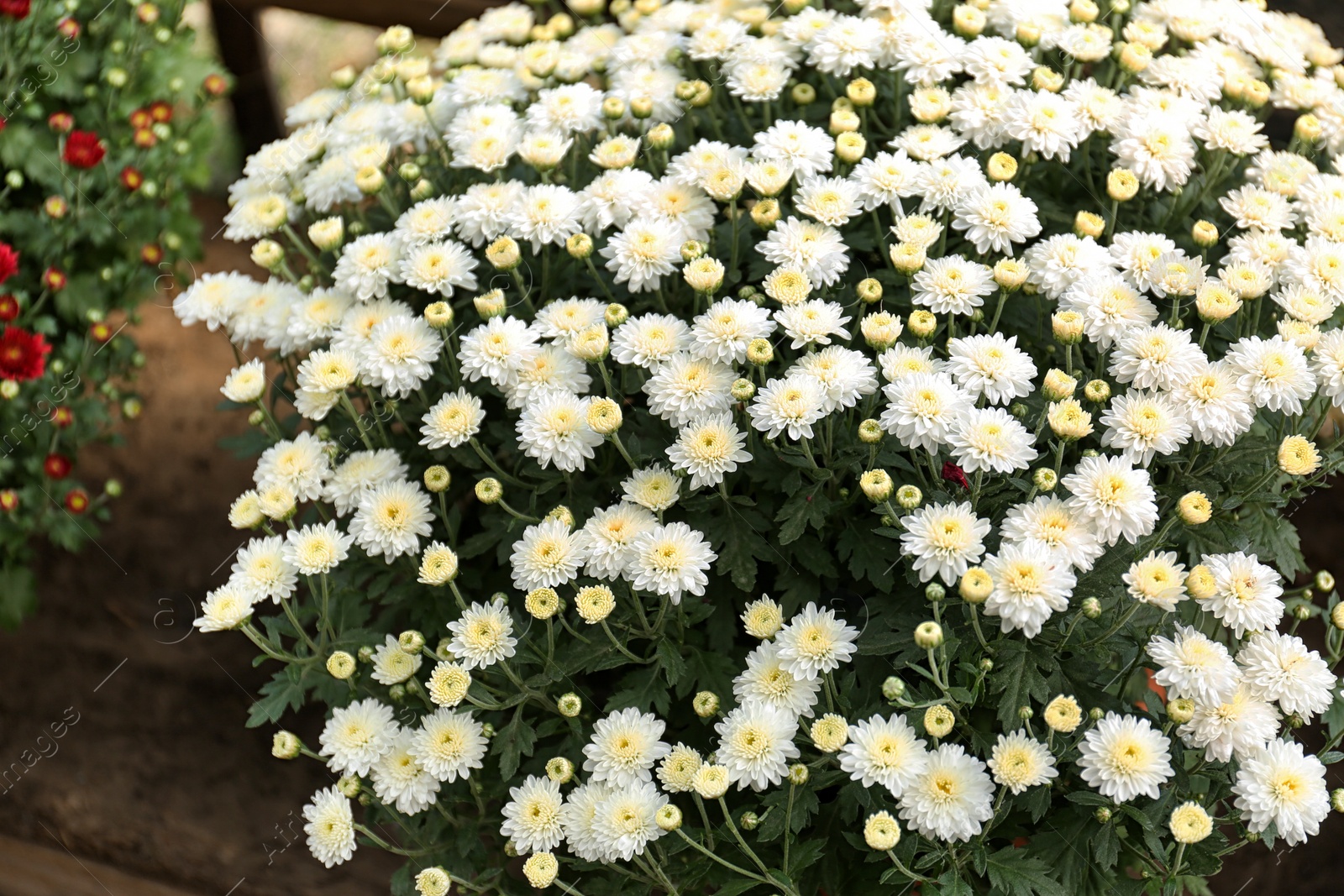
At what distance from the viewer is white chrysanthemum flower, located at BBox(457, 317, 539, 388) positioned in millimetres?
1683

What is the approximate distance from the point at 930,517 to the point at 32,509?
2.14 m

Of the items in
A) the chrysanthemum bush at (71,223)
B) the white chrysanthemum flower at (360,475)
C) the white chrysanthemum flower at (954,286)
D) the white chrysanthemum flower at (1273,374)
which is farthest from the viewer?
the chrysanthemum bush at (71,223)

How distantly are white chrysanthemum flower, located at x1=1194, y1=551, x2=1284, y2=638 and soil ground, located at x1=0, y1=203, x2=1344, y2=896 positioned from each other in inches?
32.1

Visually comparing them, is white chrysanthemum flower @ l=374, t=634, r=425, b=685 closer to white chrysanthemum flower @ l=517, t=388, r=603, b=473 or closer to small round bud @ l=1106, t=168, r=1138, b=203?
white chrysanthemum flower @ l=517, t=388, r=603, b=473

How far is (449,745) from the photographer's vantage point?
5.13 feet

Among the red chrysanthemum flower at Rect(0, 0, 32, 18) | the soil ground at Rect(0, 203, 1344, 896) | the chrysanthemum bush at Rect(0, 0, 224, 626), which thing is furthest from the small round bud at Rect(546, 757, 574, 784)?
the red chrysanthemum flower at Rect(0, 0, 32, 18)

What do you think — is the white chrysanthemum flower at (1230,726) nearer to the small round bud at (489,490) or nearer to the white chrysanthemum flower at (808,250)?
the white chrysanthemum flower at (808,250)

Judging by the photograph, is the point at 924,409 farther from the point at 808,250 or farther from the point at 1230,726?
the point at 1230,726

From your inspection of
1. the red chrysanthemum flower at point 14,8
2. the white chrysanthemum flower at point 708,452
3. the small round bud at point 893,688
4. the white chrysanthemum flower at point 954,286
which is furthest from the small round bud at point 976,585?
the red chrysanthemum flower at point 14,8

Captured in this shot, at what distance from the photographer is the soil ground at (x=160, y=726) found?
2404 millimetres

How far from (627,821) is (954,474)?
651 mm

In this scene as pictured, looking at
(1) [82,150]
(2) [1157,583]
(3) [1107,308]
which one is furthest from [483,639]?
(1) [82,150]

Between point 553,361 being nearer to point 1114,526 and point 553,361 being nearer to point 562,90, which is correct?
point 562,90

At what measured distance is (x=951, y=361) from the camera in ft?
5.14
